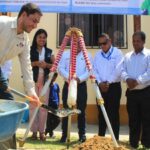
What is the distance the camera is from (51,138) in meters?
8.02

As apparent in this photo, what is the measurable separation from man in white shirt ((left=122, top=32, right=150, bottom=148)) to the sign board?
57 cm

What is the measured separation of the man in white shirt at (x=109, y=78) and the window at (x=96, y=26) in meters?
2.64

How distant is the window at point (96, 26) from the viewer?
1033cm

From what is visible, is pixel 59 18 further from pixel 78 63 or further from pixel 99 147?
pixel 99 147

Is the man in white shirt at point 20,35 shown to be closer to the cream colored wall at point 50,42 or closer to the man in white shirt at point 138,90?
the man in white shirt at point 138,90

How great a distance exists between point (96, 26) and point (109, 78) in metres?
3.13

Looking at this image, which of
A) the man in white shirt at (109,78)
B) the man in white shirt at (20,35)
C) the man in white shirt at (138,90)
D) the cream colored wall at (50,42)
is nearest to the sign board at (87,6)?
the man in white shirt at (109,78)

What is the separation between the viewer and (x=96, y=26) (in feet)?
34.2

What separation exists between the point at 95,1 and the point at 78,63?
3.39 feet

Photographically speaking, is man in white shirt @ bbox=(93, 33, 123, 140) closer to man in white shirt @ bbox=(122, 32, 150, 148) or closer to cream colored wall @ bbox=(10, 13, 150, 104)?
man in white shirt @ bbox=(122, 32, 150, 148)

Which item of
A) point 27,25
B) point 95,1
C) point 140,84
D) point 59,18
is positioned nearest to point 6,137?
point 27,25

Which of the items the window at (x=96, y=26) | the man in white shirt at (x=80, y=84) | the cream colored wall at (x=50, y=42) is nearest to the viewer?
the man in white shirt at (x=80, y=84)

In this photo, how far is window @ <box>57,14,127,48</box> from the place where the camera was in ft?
33.9

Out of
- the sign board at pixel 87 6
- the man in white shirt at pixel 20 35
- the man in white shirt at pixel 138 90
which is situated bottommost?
the man in white shirt at pixel 138 90
